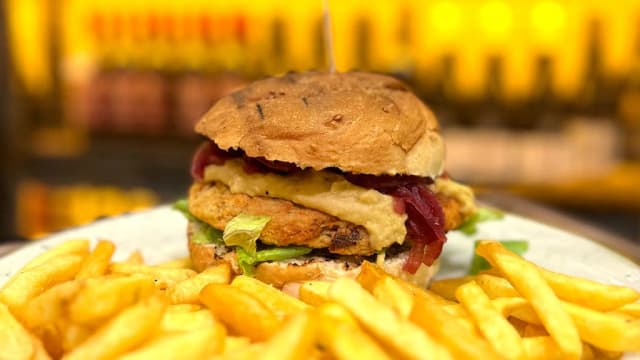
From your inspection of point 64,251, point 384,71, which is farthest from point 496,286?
point 384,71

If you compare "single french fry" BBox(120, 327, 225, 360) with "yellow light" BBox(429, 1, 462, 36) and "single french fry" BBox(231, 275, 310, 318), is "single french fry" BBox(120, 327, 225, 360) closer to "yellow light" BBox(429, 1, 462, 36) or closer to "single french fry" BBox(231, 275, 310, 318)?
"single french fry" BBox(231, 275, 310, 318)

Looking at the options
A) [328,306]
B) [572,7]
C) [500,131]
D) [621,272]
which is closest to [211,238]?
[328,306]

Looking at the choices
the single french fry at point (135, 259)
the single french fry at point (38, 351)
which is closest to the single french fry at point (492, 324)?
the single french fry at point (38, 351)

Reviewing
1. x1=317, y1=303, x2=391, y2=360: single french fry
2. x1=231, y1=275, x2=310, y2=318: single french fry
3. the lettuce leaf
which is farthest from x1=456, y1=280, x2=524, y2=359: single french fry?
the lettuce leaf

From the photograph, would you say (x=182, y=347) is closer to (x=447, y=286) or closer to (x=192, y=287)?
(x=192, y=287)

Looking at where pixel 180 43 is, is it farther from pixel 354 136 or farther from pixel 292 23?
pixel 354 136

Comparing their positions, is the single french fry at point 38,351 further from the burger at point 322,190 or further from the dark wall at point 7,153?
the dark wall at point 7,153

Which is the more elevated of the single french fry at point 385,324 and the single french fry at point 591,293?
the single french fry at point 385,324
